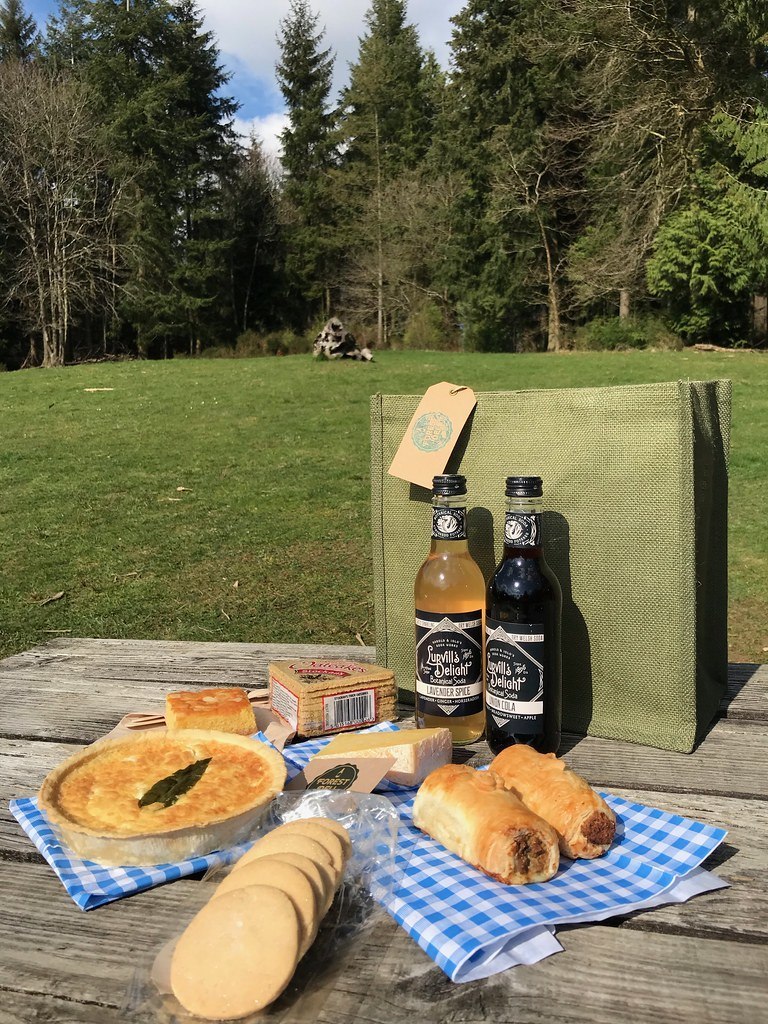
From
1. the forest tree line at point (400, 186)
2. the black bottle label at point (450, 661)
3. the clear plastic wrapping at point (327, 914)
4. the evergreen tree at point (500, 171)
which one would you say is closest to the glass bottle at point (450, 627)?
the black bottle label at point (450, 661)

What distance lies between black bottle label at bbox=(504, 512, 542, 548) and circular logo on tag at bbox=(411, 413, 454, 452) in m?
0.32

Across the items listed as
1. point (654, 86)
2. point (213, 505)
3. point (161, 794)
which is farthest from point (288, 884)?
point (654, 86)

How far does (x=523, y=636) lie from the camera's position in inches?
50.0

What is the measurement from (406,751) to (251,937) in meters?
0.49

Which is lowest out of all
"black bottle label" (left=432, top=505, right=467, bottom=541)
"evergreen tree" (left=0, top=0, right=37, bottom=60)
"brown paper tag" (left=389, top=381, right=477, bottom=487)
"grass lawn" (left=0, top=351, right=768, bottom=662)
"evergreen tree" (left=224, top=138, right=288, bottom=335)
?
"grass lawn" (left=0, top=351, right=768, bottom=662)

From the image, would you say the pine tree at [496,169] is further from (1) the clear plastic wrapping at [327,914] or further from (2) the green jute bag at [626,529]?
(1) the clear plastic wrapping at [327,914]

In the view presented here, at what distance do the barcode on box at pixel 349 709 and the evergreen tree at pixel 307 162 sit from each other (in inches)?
1251

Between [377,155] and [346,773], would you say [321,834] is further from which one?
[377,155]

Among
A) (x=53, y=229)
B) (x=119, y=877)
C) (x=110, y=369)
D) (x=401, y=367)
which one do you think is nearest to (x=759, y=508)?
(x=119, y=877)

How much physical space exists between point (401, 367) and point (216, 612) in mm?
11656

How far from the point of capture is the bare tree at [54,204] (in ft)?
75.7

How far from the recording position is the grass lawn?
16.2ft

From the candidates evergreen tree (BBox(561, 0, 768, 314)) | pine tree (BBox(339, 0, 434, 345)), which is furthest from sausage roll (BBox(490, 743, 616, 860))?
pine tree (BBox(339, 0, 434, 345))

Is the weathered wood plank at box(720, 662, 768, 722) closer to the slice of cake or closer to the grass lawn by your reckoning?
the slice of cake
